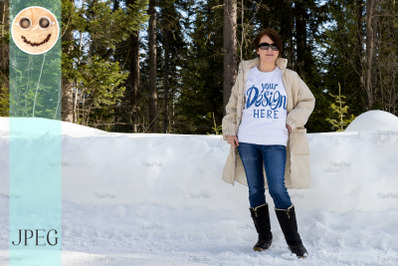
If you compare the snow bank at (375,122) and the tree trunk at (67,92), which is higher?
the tree trunk at (67,92)

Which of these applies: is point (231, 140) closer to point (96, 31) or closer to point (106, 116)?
point (96, 31)

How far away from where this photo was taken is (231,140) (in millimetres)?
3537

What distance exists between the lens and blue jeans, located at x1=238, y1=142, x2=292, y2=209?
3.36 meters

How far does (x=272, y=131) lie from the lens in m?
3.36

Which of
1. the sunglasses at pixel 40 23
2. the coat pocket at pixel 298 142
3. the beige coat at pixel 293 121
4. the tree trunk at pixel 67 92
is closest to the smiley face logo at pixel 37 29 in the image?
the sunglasses at pixel 40 23

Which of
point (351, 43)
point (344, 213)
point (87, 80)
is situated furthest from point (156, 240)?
point (351, 43)

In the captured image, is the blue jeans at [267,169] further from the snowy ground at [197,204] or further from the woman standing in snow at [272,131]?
the snowy ground at [197,204]

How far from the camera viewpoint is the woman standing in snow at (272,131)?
338 cm

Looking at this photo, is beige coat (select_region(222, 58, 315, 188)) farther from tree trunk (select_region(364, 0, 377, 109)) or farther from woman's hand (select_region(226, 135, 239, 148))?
tree trunk (select_region(364, 0, 377, 109))

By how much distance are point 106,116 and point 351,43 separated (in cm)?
869

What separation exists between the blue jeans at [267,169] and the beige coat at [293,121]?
13cm

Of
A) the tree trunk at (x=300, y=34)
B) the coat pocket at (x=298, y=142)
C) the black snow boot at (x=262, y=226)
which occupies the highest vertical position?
the tree trunk at (x=300, y=34)

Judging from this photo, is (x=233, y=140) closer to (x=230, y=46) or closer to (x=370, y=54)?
(x=230, y=46)

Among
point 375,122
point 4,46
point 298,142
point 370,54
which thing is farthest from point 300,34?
point 298,142
